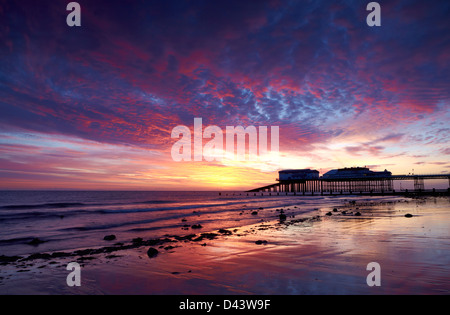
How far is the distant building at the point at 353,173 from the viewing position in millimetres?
102506

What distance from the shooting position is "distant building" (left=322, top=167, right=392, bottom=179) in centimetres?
10251

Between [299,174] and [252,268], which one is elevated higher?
[299,174]

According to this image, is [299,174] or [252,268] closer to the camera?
[252,268]

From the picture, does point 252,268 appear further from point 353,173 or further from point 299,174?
point 353,173

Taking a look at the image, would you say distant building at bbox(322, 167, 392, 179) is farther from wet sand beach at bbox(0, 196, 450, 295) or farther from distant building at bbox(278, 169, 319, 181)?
wet sand beach at bbox(0, 196, 450, 295)

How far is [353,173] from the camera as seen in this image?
10850 cm

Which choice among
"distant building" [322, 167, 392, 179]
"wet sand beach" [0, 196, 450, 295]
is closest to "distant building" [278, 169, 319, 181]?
"distant building" [322, 167, 392, 179]

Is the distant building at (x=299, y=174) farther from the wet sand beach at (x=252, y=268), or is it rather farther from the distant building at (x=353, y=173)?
the wet sand beach at (x=252, y=268)

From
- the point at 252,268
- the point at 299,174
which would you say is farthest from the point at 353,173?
the point at 252,268
